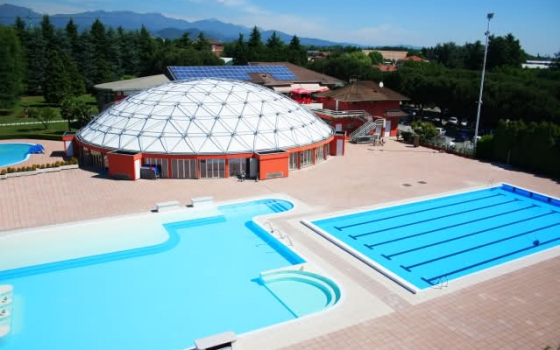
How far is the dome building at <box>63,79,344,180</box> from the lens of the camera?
1234 inches

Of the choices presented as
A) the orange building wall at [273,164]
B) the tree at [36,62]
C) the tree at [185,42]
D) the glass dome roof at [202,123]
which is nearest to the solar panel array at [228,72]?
the glass dome roof at [202,123]

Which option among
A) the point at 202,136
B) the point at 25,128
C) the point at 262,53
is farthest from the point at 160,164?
the point at 262,53

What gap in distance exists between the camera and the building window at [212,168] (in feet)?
104

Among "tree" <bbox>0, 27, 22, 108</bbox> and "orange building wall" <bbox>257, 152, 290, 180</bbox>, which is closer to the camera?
"orange building wall" <bbox>257, 152, 290, 180</bbox>

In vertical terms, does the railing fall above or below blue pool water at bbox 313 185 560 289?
above

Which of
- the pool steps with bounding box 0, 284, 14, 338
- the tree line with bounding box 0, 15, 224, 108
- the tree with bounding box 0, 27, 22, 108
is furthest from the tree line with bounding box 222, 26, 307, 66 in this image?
the pool steps with bounding box 0, 284, 14, 338

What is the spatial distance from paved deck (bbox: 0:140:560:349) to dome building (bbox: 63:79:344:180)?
3.98 feet

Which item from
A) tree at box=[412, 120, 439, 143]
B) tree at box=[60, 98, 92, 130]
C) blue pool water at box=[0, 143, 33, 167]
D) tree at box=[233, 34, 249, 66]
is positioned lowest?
blue pool water at box=[0, 143, 33, 167]

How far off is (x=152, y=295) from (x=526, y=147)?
104 feet

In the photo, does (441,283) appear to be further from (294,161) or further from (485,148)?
(485,148)

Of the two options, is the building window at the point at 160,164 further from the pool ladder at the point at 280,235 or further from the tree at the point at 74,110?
the tree at the point at 74,110

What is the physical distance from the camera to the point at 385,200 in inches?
1091

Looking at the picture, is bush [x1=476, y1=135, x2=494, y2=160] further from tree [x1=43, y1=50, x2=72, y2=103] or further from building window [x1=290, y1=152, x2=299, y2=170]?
tree [x1=43, y1=50, x2=72, y2=103]

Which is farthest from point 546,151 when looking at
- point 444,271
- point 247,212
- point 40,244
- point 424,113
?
point 424,113
